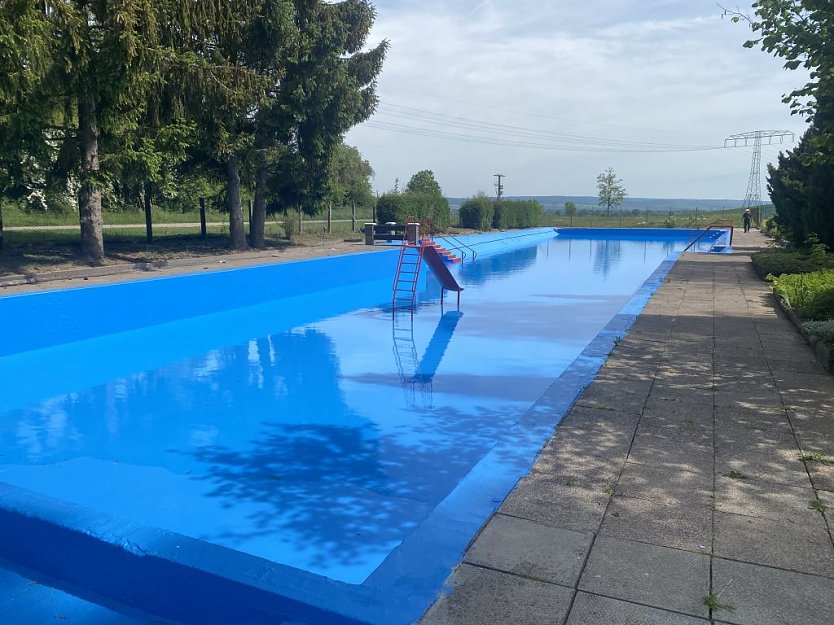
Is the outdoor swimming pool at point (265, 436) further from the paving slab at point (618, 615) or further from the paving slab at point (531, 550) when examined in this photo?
the paving slab at point (618, 615)

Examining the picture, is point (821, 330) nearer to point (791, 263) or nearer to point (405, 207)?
point (791, 263)

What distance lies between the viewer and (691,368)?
7.14 m

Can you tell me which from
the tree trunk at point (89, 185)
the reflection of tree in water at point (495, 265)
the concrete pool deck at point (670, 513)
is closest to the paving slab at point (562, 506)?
the concrete pool deck at point (670, 513)

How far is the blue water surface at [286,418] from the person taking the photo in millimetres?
4992

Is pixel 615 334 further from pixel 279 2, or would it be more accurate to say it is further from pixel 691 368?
pixel 279 2

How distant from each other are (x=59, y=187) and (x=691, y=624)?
1684 centimetres

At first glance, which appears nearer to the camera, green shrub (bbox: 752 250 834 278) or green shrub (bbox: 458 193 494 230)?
green shrub (bbox: 752 250 834 278)

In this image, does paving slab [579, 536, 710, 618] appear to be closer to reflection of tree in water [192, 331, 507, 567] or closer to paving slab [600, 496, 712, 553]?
paving slab [600, 496, 712, 553]

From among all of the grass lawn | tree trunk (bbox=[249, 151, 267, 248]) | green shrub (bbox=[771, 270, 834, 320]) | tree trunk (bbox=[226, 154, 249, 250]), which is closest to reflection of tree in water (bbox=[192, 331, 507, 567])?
green shrub (bbox=[771, 270, 834, 320])

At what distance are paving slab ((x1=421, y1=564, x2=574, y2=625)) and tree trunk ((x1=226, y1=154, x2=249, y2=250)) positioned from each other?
19.7 meters

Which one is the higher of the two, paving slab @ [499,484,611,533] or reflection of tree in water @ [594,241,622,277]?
reflection of tree in water @ [594,241,622,277]

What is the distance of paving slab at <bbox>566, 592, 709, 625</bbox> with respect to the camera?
8.93 ft

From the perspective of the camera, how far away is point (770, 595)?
2918 mm

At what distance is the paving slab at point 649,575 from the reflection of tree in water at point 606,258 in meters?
18.8
